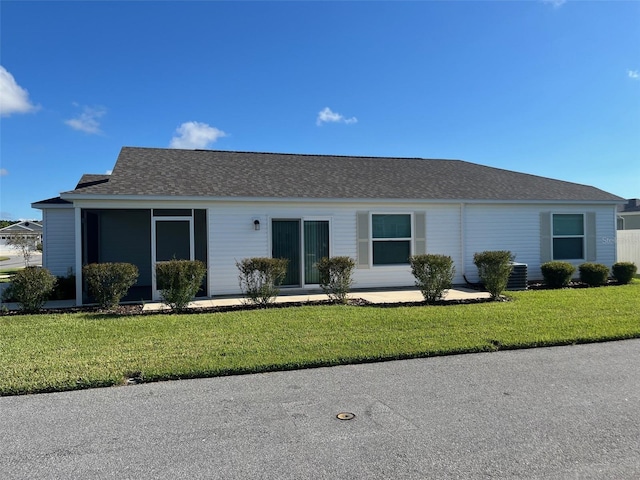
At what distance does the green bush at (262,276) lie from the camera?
9.48 meters

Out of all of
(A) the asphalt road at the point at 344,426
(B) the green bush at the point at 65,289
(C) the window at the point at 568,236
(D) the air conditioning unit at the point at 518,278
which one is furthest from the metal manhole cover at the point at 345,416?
(C) the window at the point at 568,236

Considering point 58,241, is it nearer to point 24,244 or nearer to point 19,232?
point 24,244

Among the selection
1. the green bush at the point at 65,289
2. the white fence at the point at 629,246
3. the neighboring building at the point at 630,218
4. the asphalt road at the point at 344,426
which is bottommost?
the asphalt road at the point at 344,426

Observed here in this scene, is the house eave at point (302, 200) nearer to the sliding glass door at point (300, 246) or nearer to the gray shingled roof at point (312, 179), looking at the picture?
the gray shingled roof at point (312, 179)

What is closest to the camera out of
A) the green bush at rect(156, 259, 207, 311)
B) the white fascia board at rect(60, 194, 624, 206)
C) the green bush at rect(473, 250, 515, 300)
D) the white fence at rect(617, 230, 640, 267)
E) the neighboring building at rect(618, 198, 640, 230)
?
the green bush at rect(156, 259, 207, 311)

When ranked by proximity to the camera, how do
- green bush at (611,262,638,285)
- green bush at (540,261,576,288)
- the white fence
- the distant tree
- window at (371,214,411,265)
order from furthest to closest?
the distant tree < the white fence < green bush at (611,262,638,285) < window at (371,214,411,265) < green bush at (540,261,576,288)

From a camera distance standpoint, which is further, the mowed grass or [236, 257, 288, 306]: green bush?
[236, 257, 288, 306]: green bush

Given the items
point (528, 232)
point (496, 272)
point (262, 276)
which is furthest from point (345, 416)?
point (528, 232)

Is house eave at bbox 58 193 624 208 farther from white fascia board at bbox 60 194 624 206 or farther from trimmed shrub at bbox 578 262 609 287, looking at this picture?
trimmed shrub at bbox 578 262 609 287

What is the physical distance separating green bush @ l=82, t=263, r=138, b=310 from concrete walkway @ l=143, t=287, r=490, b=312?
26.4 inches

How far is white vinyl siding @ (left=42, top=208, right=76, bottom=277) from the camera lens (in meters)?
12.3

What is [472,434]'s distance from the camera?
143 inches

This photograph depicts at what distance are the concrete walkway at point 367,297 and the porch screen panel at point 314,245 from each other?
0.70 metres

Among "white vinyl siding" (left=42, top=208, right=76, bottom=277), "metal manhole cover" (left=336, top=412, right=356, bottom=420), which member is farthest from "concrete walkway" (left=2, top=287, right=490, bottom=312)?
"metal manhole cover" (left=336, top=412, right=356, bottom=420)
